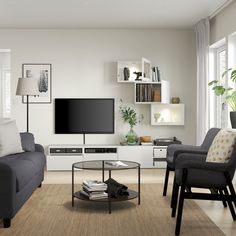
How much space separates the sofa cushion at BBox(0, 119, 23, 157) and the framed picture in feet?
8.20

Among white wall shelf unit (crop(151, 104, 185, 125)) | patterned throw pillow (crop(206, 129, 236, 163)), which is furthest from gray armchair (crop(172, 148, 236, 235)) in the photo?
white wall shelf unit (crop(151, 104, 185, 125))

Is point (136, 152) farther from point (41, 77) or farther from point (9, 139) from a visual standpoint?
point (9, 139)

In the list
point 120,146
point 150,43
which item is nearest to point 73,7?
point 150,43

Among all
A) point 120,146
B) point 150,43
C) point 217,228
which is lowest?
point 217,228

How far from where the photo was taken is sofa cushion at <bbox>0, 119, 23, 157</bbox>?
4.91 metres

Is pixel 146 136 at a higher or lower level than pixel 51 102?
lower

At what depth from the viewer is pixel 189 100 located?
26.1 ft

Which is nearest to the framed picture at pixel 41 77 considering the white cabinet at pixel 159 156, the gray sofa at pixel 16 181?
the white cabinet at pixel 159 156

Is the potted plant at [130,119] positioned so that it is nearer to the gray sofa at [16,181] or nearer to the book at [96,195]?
the gray sofa at [16,181]

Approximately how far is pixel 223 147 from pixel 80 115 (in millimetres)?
4160

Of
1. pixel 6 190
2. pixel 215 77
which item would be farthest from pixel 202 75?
pixel 6 190

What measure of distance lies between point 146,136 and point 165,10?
239 cm

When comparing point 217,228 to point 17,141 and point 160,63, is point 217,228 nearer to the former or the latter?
point 17,141

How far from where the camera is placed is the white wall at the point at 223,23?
6.03 meters
